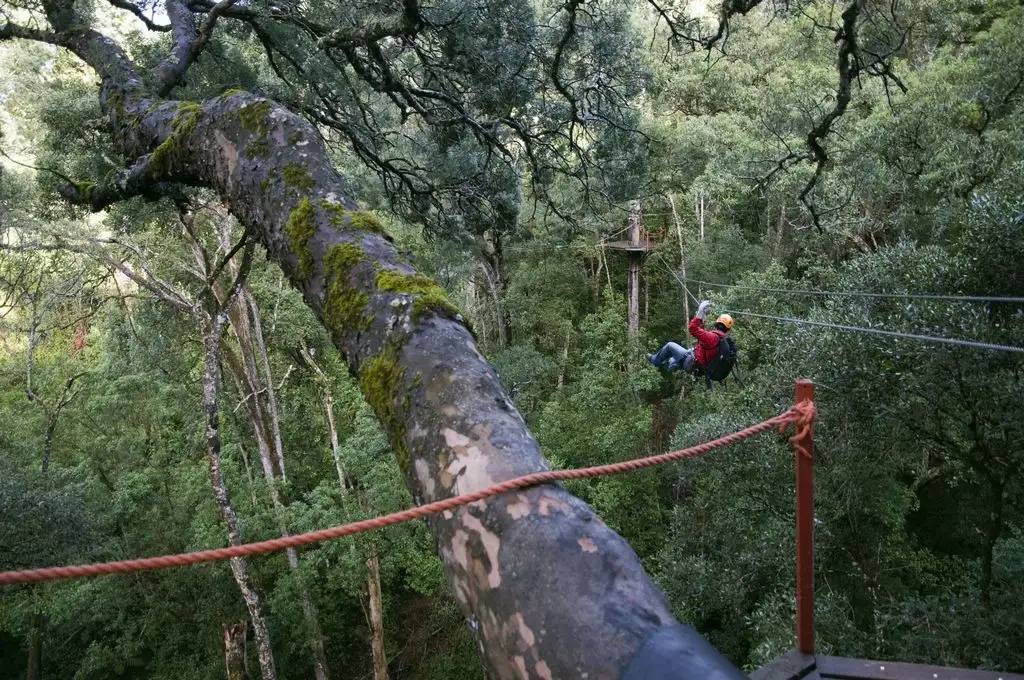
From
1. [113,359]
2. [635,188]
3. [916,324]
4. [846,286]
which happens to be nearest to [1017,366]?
[916,324]

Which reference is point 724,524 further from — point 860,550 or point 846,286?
point 846,286

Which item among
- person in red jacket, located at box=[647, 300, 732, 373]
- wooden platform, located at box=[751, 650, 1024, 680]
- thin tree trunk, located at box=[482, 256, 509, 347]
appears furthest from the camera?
thin tree trunk, located at box=[482, 256, 509, 347]

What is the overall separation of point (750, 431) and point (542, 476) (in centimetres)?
87

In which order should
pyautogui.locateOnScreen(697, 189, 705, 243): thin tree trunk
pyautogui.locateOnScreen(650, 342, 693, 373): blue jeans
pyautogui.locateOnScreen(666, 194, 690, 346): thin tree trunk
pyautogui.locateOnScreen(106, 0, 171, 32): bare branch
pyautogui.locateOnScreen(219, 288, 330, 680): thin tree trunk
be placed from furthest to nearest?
pyautogui.locateOnScreen(697, 189, 705, 243): thin tree trunk < pyautogui.locateOnScreen(666, 194, 690, 346): thin tree trunk < pyautogui.locateOnScreen(219, 288, 330, 680): thin tree trunk < pyautogui.locateOnScreen(650, 342, 693, 373): blue jeans < pyautogui.locateOnScreen(106, 0, 171, 32): bare branch

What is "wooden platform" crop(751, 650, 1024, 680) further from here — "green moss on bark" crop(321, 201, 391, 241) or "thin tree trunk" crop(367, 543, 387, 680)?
"thin tree trunk" crop(367, 543, 387, 680)

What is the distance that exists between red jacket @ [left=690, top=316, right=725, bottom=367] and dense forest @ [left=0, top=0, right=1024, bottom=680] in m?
1.27

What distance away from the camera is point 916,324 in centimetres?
564

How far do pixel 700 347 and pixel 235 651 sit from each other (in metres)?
9.30

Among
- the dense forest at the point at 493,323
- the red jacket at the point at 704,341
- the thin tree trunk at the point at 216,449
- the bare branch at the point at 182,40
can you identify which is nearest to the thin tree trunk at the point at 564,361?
the dense forest at the point at 493,323

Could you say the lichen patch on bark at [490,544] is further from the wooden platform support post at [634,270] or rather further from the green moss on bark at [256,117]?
the wooden platform support post at [634,270]

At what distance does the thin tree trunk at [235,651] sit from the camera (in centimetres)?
999

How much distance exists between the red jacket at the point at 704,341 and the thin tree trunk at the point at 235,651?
357 inches

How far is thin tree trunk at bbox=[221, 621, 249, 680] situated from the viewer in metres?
9.99

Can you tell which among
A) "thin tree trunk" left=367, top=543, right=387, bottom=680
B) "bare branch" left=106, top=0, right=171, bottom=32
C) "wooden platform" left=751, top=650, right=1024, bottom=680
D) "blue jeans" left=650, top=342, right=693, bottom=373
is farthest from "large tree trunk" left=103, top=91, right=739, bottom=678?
"thin tree trunk" left=367, top=543, right=387, bottom=680
